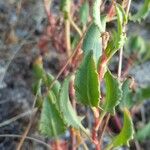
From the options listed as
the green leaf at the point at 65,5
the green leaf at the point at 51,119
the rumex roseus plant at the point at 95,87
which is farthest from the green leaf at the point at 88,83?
the green leaf at the point at 65,5

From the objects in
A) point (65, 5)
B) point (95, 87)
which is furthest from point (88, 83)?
point (65, 5)

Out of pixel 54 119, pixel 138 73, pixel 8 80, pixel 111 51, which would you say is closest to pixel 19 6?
pixel 8 80

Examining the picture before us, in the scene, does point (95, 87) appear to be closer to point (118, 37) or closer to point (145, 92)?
point (118, 37)

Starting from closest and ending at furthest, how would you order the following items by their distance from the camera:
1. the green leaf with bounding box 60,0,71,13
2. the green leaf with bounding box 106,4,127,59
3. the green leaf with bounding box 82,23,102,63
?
the green leaf with bounding box 106,4,127,59 < the green leaf with bounding box 82,23,102,63 < the green leaf with bounding box 60,0,71,13

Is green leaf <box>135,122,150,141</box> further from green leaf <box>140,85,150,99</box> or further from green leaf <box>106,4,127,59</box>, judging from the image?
green leaf <box>106,4,127,59</box>

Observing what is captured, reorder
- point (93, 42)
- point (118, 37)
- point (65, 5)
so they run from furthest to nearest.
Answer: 1. point (65, 5)
2. point (93, 42)
3. point (118, 37)

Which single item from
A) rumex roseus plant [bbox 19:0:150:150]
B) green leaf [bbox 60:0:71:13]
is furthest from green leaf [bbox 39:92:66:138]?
green leaf [bbox 60:0:71:13]

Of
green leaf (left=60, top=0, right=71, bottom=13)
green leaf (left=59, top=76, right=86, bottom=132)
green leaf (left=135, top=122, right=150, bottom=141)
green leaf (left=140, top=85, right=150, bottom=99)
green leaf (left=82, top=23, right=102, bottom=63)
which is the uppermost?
green leaf (left=60, top=0, right=71, bottom=13)
